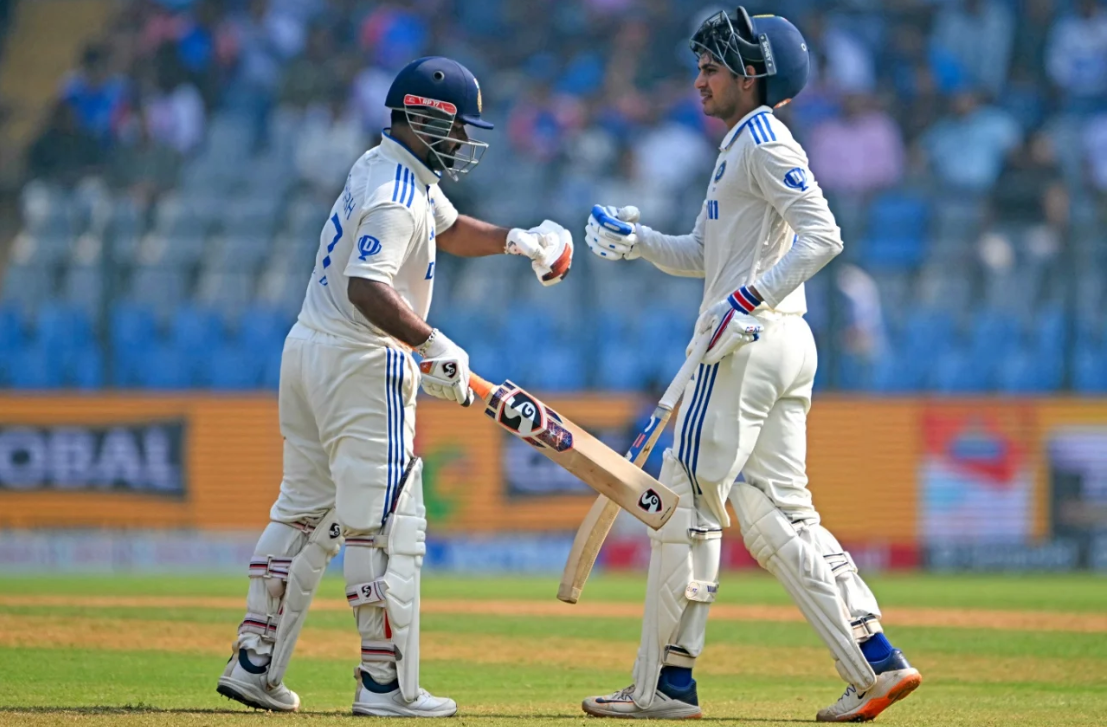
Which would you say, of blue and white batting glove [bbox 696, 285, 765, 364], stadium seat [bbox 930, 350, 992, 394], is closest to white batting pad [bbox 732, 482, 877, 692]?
blue and white batting glove [bbox 696, 285, 765, 364]

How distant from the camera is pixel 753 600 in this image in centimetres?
1280

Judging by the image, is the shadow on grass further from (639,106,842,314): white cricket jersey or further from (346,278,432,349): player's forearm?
(639,106,842,314): white cricket jersey

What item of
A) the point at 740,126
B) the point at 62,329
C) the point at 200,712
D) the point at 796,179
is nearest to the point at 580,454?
the point at 796,179

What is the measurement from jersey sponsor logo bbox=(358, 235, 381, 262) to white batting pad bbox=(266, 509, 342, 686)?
105 cm

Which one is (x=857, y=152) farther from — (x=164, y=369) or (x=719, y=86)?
(x=719, y=86)

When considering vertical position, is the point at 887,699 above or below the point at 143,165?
below

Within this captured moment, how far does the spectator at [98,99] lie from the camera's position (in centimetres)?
1914

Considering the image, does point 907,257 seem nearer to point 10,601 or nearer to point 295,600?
point 10,601

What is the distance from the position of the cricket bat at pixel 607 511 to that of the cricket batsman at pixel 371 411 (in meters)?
0.61

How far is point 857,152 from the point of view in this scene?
1844cm

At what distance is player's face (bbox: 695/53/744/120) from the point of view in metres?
6.28

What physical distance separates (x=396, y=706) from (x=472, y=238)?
202 centimetres

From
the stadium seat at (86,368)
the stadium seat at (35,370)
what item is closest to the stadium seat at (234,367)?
the stadium seat at (86,368)

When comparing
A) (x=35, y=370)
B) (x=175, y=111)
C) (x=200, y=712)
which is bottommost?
(x=200, y=712)
